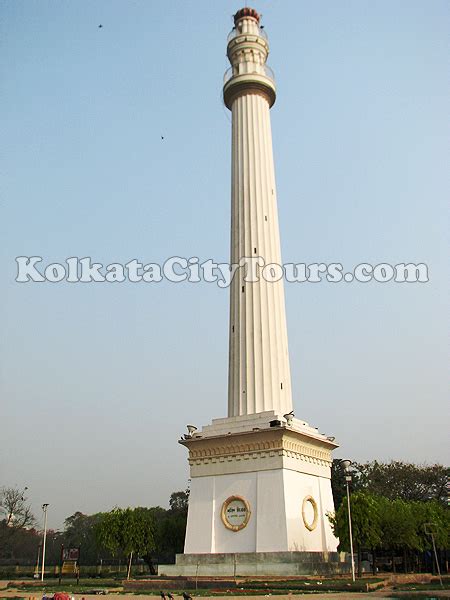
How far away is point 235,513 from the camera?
86.2ft

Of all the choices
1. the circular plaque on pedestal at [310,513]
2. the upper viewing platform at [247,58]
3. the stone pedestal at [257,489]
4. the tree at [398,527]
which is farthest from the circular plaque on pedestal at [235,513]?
the upper viewing platform at [247,58]

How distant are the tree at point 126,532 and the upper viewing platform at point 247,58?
2360 centimetres

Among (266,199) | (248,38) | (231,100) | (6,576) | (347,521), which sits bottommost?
(6,576)

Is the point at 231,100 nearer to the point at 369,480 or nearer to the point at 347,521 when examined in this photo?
the point at 347,521

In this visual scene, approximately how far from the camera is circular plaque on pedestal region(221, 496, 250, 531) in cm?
2585

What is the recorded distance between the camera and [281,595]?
1789 centimetres

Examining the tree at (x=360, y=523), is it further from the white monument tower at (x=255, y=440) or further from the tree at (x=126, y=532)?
the tree at (x=126, y=532)

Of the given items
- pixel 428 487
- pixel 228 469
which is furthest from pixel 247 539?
pixel 428 487

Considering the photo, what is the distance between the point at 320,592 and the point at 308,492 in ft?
28.3

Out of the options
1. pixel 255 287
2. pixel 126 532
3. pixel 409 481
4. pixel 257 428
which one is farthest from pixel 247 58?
pixel 409 481

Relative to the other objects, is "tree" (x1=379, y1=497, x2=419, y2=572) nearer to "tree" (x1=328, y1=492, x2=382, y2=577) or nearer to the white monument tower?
the white monument tower

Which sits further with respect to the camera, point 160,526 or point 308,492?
point 160,526

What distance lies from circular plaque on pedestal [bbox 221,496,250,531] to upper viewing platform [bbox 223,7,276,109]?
21518 millimetres

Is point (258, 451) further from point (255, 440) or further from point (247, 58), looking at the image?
point (247, 58)
